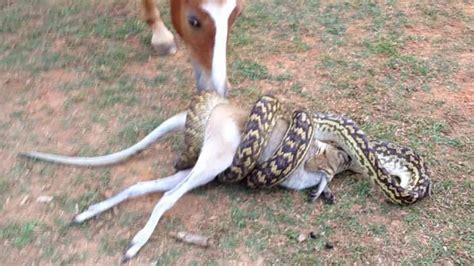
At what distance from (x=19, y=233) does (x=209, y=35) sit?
4.70 ft

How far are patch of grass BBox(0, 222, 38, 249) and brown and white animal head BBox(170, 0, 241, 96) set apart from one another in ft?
3.91

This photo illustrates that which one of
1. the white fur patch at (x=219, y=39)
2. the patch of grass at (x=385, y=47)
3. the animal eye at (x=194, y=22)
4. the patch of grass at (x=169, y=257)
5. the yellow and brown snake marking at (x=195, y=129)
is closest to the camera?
the patch of grass at (x=169, y=257)

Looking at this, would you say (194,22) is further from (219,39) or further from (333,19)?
(333,19)

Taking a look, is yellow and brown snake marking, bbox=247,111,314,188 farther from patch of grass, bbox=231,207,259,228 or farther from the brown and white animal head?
the brown and white animal head

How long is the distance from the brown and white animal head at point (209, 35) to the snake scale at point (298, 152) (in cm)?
30

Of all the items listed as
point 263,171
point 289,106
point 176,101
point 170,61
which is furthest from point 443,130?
point 170,61

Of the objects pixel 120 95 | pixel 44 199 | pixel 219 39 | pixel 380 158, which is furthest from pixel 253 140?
pixel 120 95

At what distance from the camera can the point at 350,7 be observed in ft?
18.8

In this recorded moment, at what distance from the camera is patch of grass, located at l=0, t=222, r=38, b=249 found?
343 centimetres

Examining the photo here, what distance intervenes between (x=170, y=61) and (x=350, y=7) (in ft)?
4.76

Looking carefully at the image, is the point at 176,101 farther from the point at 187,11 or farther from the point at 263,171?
the point at 263,171

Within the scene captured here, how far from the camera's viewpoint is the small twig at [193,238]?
341cm

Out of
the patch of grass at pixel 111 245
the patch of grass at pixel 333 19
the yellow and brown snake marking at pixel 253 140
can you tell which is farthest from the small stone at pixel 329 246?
the patch of grass at pixel 333 19

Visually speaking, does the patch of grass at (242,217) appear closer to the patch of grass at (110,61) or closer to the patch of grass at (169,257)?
the patch of grass at (169,257)
